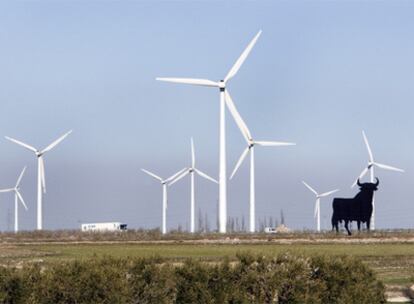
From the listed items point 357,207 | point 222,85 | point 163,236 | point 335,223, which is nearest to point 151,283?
point 357,207

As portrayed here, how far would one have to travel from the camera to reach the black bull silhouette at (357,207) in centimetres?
7919

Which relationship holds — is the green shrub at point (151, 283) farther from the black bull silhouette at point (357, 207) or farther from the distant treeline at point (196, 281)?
Result: the black bull silhouette at point (357, 207)

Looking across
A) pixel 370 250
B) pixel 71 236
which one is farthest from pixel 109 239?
pixel 370 250

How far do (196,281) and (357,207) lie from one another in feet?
156

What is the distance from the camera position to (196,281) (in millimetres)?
33656

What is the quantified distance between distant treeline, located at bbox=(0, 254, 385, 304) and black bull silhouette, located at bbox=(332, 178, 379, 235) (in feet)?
145

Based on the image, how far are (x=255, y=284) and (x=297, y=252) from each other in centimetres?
269

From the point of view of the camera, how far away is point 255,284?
112 feet

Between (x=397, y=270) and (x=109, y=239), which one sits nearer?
(x=397, y=270)

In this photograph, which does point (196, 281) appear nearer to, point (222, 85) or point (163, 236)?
point (163, 236)

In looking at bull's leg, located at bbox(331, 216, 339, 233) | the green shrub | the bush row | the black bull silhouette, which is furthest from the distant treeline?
bull's leg, located at bbox(331, 216, 339, 233)

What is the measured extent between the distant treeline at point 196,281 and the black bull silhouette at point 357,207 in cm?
4420

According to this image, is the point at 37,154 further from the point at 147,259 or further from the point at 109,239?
the point at 147,259

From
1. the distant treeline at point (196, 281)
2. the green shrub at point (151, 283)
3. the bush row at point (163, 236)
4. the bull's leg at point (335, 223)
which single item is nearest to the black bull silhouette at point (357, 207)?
the bull's leg at point (335, 223)
